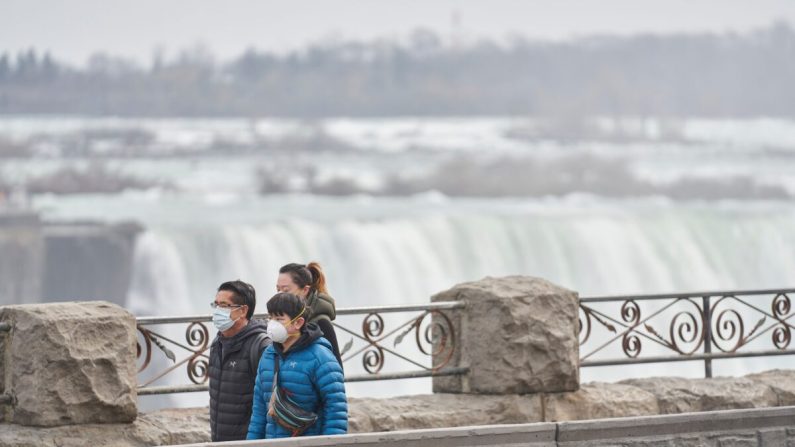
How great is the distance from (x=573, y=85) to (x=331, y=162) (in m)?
13.4

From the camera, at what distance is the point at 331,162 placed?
5378 centimetres

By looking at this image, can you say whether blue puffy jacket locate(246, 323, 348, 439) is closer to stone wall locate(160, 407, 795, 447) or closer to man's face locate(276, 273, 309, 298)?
stone wall locate(160, 407, 795, 447)

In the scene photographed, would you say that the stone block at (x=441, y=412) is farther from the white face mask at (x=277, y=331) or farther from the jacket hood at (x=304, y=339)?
the white face mask at (x=277, y=331)

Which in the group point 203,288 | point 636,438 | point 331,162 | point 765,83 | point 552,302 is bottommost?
point 636,438

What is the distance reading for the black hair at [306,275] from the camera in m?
7.02

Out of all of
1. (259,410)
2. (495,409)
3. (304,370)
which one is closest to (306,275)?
(304,370)

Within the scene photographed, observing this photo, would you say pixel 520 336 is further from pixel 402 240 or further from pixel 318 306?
pixel 402 240

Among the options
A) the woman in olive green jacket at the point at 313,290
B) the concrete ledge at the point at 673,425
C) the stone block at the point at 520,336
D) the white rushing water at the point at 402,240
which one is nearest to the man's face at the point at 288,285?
the woman in olive green jacket at the point at 313,290

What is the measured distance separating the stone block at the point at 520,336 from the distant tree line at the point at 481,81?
43262 millimetres

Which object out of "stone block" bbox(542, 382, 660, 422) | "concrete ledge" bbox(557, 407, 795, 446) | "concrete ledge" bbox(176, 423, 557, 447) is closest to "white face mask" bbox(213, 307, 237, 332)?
"concrete ledge" bbox(176, 423, 557, 447)

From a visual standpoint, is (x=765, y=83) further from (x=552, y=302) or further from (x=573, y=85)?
(x=552, y=302)

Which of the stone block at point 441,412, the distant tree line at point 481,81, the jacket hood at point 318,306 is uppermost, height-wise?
the distant tree line at point 481,81

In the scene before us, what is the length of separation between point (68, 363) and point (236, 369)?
115 cm

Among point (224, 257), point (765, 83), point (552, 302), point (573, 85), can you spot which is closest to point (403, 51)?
point (573, 85)
